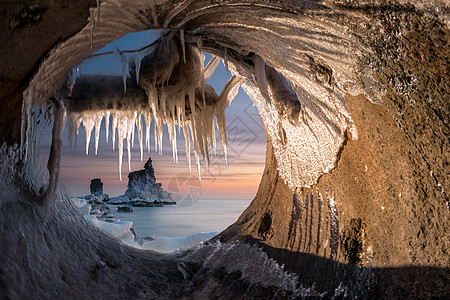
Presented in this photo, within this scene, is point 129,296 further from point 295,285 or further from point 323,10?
point 323,10

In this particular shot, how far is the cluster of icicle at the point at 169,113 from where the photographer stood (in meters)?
3.12

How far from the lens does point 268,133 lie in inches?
158

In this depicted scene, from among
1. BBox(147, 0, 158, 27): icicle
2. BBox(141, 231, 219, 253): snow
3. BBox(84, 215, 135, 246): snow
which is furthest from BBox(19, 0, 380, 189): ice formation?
BBox(84, 215, 135, 246): snow

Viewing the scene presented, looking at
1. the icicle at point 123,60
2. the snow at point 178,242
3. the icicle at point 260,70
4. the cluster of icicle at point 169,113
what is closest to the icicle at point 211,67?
the cluster of icicle at point 169,113

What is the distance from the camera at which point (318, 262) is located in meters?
3.06

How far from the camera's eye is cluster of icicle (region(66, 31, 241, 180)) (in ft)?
10.2

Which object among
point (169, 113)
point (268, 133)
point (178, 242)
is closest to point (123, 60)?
point (169, 113)

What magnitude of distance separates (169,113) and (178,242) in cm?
296

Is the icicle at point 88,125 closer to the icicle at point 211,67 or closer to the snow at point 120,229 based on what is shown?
the icicle at point 211,67

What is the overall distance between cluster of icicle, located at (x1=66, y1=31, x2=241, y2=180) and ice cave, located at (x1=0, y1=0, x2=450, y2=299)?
0.05 feet

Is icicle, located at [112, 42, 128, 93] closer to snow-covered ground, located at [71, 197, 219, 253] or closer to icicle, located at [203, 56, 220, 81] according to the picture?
icicle, located at [203, 56, 220, 81]

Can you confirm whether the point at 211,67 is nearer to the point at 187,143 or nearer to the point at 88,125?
the point at 187,143

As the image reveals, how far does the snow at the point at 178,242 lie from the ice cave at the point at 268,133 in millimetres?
1569

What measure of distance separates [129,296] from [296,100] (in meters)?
2.18
